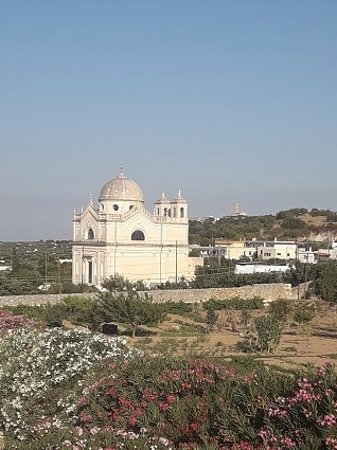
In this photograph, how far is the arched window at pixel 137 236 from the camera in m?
46.2

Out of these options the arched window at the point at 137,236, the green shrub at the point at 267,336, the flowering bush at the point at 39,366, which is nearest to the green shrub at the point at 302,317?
the green shrub at the point at 267,336

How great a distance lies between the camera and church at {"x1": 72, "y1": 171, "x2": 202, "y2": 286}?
45.1 m

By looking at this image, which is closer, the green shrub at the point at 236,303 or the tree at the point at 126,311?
the tree at the point at 126,311

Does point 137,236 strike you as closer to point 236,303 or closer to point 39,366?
point 236,303

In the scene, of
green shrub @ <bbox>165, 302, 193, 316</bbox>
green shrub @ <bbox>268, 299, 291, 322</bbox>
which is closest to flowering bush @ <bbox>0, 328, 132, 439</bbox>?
green shrub @ <bbox>268, 299, 291, 322</bbox>

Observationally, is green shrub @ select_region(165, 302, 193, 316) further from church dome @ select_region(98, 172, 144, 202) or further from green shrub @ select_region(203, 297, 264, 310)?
church dome @ select_region(98, 172, 144, 202)

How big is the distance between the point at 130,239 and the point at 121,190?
367cm

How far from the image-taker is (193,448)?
650 centimetres

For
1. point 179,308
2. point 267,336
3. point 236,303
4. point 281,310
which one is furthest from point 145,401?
point 236,303

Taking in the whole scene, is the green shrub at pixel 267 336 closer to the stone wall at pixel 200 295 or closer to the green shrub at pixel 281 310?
the green shrub at pixel 281 310

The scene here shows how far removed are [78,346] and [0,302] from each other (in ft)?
58.8

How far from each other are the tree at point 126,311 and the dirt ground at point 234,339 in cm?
60

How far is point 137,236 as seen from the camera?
1828 inches

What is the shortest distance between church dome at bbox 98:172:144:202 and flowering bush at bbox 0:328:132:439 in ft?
116
